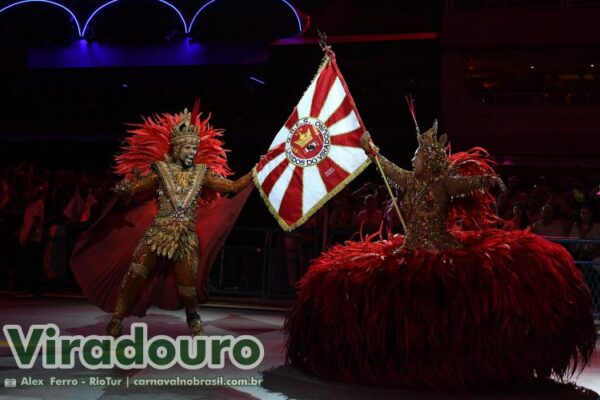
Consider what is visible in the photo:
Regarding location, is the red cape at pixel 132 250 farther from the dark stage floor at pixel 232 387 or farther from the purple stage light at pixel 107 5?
the purple stage light at pixel 107 5

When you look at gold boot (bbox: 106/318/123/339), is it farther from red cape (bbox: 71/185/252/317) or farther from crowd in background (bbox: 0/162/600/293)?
crowd in background (bbox: 0/162/600/293)

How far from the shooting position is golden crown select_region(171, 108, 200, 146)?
8.10 meters

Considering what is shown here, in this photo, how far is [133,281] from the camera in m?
7.91

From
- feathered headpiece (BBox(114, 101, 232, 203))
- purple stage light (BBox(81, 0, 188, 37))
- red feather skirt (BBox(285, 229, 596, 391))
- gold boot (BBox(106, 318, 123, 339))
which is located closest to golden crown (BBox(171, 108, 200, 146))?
feathered headpiece (BBox(114, 101, 232, 203))

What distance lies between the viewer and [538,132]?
20.6 m

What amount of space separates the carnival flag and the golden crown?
0.77 m

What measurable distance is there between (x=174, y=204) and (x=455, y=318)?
10.5 ft

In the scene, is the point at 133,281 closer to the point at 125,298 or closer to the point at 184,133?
the point at 125,298

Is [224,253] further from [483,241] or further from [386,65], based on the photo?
[386,65]

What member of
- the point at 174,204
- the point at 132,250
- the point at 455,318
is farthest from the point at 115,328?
the point at 455,318

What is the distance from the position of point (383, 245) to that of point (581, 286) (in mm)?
1597

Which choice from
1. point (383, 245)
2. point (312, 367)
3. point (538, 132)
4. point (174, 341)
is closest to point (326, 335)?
point (312, 367)

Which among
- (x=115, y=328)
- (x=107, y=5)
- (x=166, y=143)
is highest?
(x=107, y=5)

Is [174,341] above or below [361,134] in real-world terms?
below
